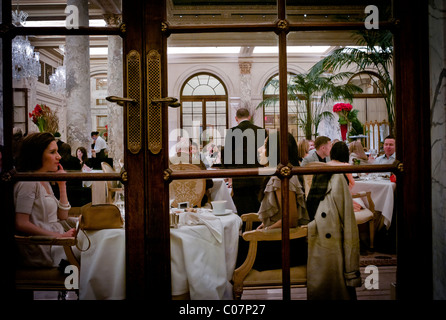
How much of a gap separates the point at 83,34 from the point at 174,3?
393 millimetres

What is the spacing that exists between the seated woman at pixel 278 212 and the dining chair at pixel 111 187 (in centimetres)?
60

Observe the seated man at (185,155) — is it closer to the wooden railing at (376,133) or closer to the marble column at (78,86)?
the marble column at (78,86)

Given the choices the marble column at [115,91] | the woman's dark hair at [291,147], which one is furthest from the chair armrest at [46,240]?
the woman's dark hair at [291,147]

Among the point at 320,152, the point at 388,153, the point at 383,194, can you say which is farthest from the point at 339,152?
the point at 383,194

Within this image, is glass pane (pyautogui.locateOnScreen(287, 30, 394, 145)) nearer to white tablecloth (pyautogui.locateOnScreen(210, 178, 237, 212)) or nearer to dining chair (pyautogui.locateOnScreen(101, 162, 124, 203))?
white tablecloth (pyautogui.locateOnScreen(210, 178, 237, 212))

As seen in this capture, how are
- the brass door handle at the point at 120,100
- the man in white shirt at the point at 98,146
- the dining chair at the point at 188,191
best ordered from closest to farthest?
the brass door handle at the point at 120,100 < the man in white shirt at the point at 98,146 < the dining chair at the point at 188,191

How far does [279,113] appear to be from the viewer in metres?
1.29

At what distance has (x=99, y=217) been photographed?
1377mm

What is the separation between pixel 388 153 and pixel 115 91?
117 cm

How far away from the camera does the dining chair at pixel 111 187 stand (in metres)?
1.21

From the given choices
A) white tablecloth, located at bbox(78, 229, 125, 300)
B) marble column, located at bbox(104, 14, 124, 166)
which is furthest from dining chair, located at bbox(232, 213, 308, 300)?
marble column, located at bbox(104, 14, 124, 166)

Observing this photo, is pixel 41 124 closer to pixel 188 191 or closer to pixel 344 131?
pixel 188 191
